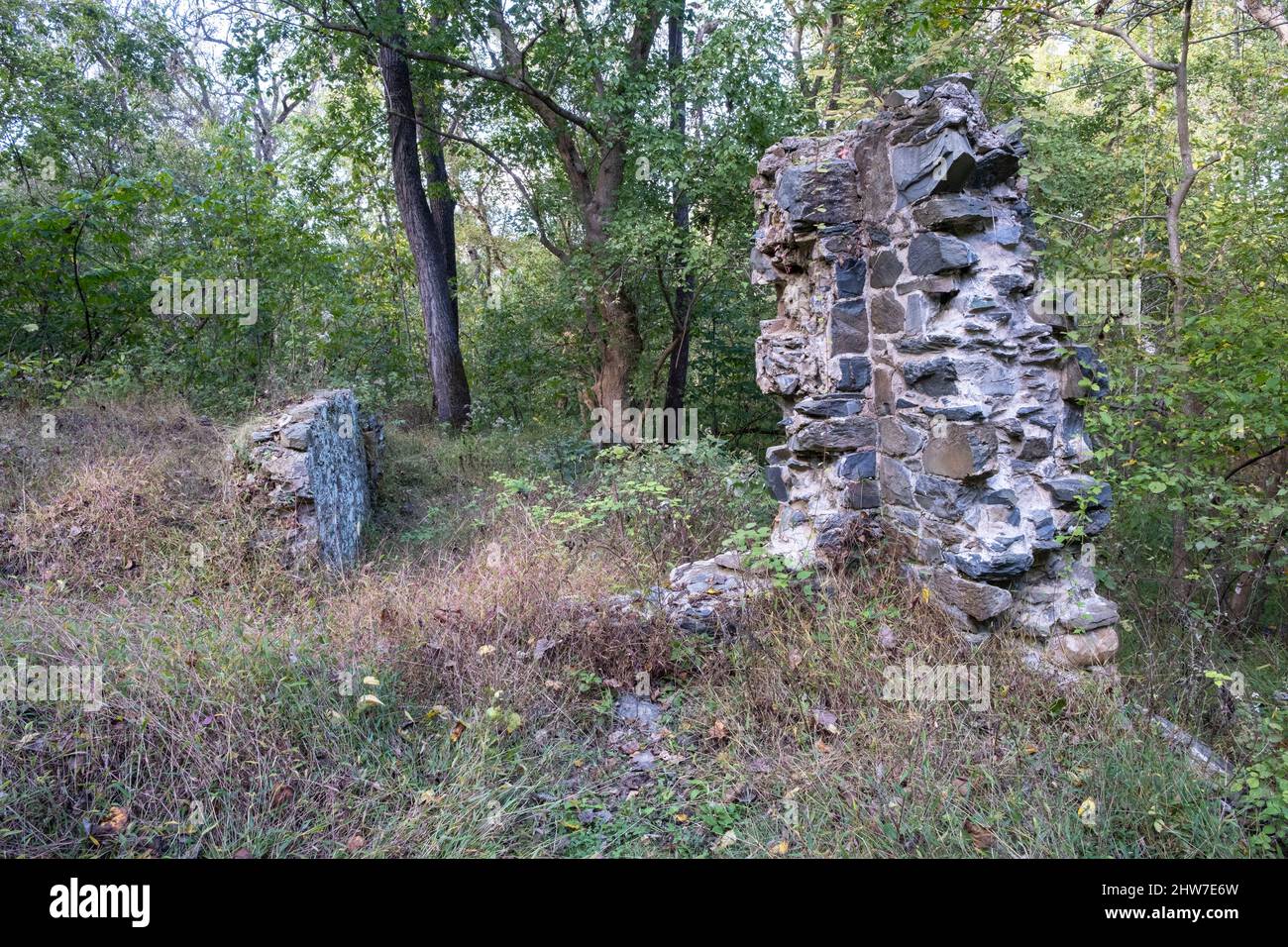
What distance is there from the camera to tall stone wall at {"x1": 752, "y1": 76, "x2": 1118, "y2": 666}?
3773 mm

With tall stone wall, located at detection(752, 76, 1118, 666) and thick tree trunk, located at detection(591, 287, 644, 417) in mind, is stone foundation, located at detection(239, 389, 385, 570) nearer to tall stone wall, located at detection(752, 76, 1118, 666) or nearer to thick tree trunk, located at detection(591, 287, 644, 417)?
tall stone wall, located at detection(752, 76, 1118, 666)

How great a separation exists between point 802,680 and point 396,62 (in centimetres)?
1058

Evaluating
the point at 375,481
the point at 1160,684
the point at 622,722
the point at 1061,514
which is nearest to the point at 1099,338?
the point at 1061,514

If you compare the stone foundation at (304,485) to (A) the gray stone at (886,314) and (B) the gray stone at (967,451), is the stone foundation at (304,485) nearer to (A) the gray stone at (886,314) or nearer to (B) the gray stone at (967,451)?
(A) the gray stone at (886,314)

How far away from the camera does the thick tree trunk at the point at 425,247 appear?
10.5 metres

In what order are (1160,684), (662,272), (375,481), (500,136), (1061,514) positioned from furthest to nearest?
(500,136) < (662,272) < (375,481) < (1061,514) < (1160,684)

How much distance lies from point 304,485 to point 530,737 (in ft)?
11.7

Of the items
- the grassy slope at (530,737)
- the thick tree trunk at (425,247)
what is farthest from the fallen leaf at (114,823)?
the thick tree trunk at (425,247)

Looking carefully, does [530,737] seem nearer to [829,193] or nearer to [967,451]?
[967,451]

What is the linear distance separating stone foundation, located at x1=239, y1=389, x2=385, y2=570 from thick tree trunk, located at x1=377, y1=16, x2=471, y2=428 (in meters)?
4.62

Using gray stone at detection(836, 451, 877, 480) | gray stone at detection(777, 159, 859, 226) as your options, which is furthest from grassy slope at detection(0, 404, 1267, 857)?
gray stone at detection(777, 159, 859, 226)

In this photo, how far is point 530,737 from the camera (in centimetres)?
327

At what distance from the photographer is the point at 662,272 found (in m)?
10.2

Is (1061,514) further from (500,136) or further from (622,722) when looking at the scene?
(500,136)
